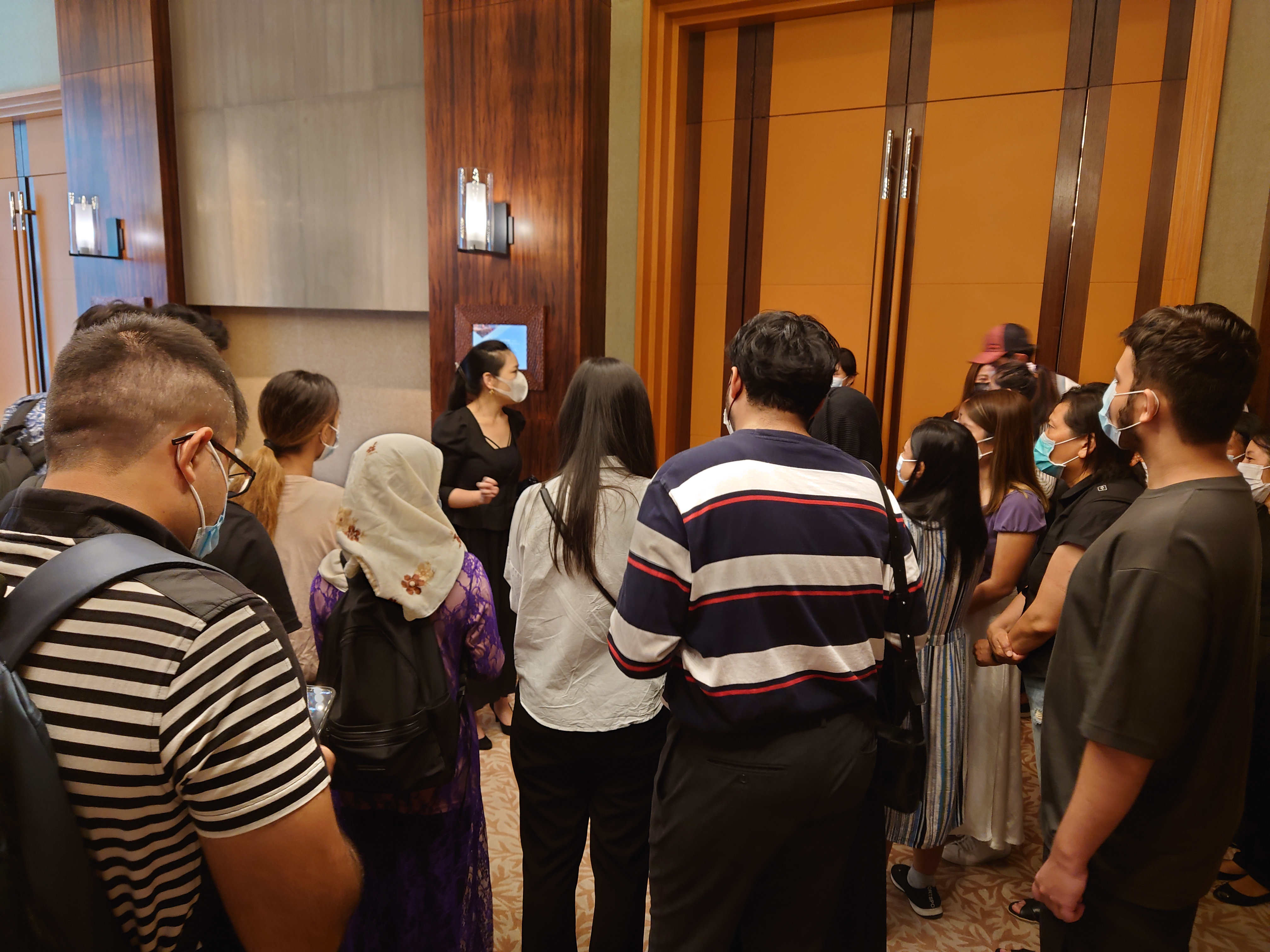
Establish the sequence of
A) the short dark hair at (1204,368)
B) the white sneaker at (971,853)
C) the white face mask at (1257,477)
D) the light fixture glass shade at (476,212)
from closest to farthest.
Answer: the short dark hair at (1204,368), the white sneaker at (971,853), the white face mask at (1257,477), the light fixture glass shade at (476,212)

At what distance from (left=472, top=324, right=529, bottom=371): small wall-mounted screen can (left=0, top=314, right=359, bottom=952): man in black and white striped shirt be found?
11.4 feet

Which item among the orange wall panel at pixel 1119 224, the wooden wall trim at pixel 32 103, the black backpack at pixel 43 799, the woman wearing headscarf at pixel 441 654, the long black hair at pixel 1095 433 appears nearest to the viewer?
the black backpack at pixel 43 799

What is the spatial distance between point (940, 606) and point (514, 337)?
119 inches

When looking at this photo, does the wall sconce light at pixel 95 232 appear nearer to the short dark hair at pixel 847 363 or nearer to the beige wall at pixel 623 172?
the beige wall at pixel 623 172

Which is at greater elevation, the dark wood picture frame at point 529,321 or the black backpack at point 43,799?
the dark wood picture frame at point 529,321

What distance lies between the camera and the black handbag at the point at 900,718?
1.51m

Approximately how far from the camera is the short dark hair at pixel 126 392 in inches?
37.0

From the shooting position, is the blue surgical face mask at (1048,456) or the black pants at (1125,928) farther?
the blue surgical face mask at (1048,456)

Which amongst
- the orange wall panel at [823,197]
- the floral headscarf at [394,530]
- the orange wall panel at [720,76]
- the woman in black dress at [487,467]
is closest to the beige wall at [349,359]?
the woman in black dress at [487,467]

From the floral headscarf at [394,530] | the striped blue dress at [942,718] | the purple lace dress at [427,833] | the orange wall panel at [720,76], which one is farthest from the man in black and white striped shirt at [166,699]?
→ the orange wall panel at [720,76]

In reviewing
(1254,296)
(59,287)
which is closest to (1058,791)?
(1254,296)

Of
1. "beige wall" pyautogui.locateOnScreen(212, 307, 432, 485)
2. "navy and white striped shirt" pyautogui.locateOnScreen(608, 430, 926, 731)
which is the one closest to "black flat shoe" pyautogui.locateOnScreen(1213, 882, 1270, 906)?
"navy and white striped shirt" pyautogui.locateOnScreen(608, 430, 926, 731)

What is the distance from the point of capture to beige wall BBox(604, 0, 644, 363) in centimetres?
429

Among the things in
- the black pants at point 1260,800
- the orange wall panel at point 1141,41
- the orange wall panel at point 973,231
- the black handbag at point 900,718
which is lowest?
the black pants at point 1260,800
